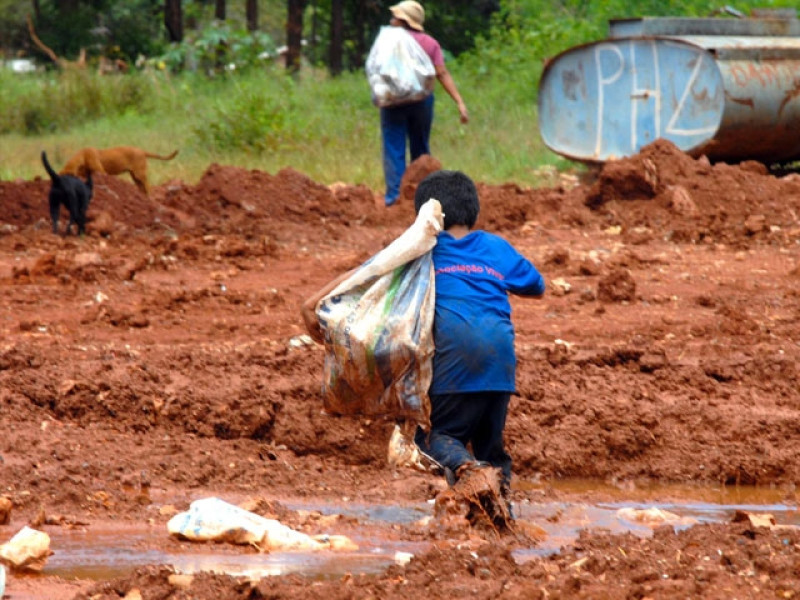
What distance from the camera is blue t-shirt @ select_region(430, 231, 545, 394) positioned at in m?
4.34

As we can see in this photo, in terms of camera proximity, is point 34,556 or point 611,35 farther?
point 611,35

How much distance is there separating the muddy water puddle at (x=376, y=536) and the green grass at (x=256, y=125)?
8.88 meters

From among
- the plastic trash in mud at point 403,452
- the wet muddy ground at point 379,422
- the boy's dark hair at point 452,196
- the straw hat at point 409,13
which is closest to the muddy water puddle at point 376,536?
the wet muddy ground at point 379,422

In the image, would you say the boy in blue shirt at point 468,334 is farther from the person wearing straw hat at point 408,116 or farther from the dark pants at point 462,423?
the person wearing straw hat at point 408,116

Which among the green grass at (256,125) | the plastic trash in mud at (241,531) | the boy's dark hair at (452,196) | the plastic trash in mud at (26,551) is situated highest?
the boy's dark hair at (452,196)

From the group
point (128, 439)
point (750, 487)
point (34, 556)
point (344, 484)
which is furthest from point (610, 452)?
point (34, 556)

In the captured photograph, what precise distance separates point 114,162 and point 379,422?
7.28 metres

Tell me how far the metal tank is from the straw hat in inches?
123

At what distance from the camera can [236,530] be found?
400cm

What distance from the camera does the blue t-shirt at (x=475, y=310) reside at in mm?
4336

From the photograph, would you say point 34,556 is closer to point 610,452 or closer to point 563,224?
point 610,452

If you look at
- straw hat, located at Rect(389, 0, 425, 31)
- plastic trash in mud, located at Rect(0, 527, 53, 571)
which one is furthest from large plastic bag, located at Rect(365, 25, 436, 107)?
plastic trash in mud, located at Rect(0, 527, 53, 571)

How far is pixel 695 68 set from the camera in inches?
513

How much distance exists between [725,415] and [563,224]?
5.28 m
